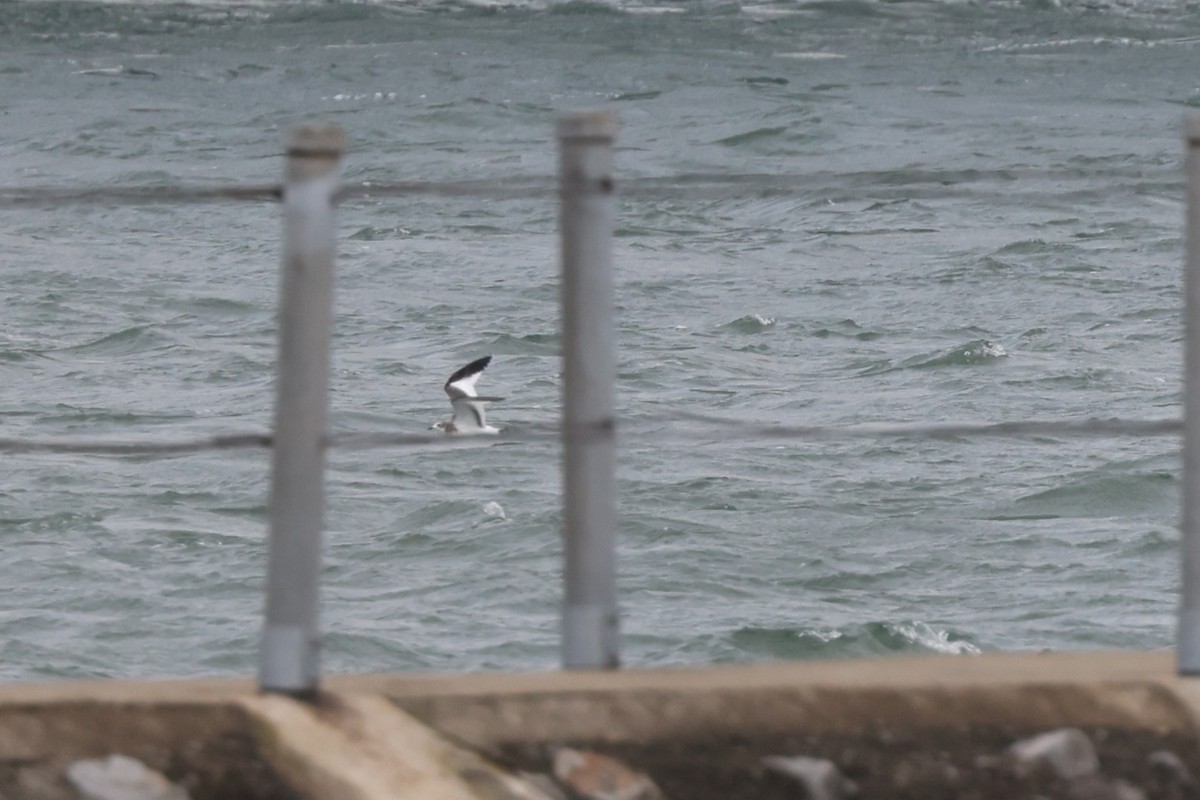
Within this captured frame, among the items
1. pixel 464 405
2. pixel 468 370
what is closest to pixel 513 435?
pixel 464 405

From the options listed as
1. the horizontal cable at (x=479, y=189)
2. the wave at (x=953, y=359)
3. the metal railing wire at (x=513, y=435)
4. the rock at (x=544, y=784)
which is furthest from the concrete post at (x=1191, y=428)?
the wave at (x=953, y=359)

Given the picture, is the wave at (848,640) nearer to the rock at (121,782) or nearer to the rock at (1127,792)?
the rock at (1127,792)

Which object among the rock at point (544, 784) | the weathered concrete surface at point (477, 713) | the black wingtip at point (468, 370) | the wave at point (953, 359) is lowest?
the wave at point (953, 359)

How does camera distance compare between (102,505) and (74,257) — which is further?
(74,257)

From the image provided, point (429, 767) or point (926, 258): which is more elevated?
point (429, 767)

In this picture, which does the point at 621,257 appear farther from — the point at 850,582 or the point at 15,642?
the point at 15,642

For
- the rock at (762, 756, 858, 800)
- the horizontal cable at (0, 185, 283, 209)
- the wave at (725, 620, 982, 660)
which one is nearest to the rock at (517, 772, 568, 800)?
the rock at (762, 756, 858, 800)

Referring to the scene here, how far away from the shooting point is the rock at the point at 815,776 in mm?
3494

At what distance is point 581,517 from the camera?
3746 mm

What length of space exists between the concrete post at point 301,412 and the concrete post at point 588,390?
1.28 ft

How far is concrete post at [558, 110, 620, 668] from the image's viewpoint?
361cm

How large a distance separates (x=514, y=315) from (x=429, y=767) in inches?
949

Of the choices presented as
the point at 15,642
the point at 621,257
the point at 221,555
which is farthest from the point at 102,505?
the point at 621,257

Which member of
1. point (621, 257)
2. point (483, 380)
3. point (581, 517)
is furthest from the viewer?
point (621, 257)
